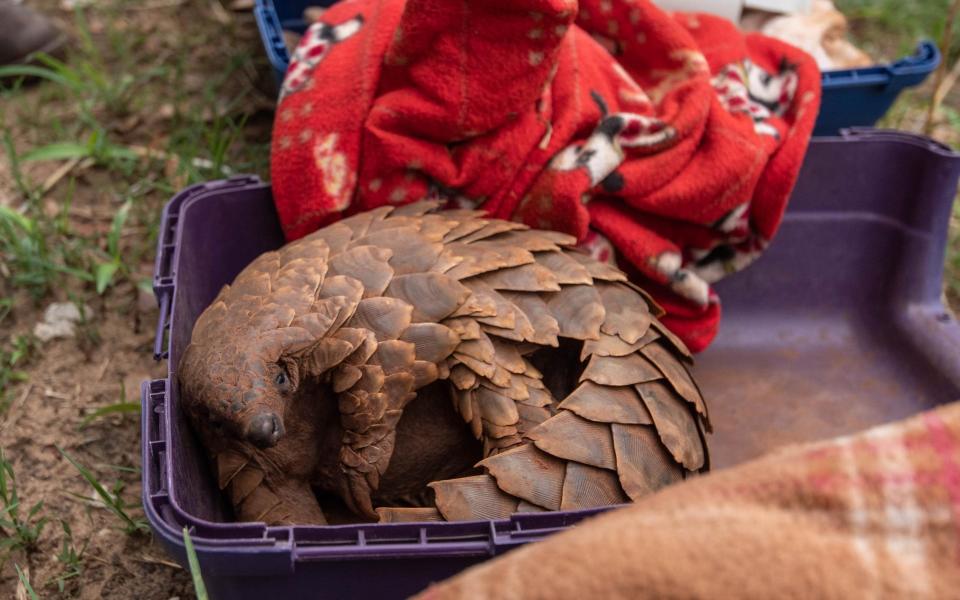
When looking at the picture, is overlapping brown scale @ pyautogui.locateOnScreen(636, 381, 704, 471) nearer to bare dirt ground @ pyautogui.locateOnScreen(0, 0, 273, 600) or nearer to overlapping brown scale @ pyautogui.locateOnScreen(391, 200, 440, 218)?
overlapping brown scale @ pyautogui.locateOnScreen(391, 200, 440, 218)

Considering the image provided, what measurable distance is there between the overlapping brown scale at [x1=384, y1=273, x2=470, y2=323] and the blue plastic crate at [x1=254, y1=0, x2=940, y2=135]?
2.14 ft

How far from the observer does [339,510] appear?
1323 mm

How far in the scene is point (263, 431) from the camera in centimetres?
108

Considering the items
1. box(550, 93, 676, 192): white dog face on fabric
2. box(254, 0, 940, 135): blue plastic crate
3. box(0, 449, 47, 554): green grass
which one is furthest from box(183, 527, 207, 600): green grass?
box(254, 0, 940, 135): blue plastic crate

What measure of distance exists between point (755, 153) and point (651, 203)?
0.19 m

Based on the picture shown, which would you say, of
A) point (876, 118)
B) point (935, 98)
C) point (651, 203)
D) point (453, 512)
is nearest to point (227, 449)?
point (453, 512)

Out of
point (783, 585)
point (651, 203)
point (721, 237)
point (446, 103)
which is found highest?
point (783, 585)

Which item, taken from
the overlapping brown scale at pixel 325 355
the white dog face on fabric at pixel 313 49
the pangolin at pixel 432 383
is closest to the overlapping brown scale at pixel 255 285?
the pangolin at pixel 432 383

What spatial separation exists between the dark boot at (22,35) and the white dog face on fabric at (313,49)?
39.3 inches

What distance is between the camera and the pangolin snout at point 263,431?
1084mm

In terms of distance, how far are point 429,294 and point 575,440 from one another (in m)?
0.26

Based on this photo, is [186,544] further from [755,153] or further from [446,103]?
[755,153]

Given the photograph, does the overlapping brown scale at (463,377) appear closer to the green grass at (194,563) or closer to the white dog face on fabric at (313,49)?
the green grass at (194,563)

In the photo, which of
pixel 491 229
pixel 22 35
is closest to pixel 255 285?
pixel 491 229
